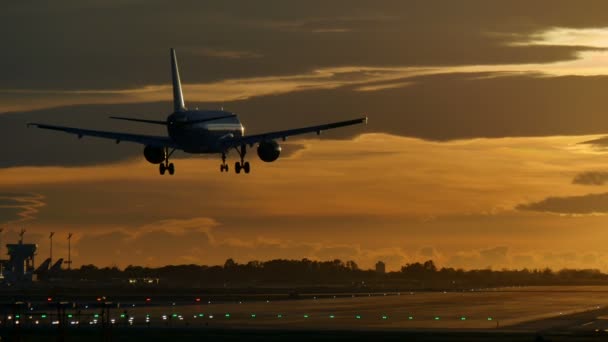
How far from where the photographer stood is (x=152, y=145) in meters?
130

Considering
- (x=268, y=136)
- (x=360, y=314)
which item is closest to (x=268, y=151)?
(x=268, y=136)

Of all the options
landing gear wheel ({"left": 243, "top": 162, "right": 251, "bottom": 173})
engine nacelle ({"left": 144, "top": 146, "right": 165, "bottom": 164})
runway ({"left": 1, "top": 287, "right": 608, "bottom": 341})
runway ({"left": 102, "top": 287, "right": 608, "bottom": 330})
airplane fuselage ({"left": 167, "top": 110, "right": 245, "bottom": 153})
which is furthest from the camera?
engine nacelle ({"left": 144, "top": 146, "right": 165, "bottom": 164})

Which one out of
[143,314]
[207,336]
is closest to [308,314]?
[143,314]

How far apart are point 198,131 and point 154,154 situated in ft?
18.4

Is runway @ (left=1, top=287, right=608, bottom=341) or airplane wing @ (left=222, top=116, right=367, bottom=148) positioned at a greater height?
airplane wing @ (left=222, top=116, right=367, bottom=148)

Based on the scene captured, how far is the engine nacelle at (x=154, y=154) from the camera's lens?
130m

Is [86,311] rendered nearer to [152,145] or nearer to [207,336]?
[152,145]

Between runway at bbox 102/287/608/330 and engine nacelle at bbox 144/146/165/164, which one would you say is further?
engine nacelle at bbox 144/146/165/164

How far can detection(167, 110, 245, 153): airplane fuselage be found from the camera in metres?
128

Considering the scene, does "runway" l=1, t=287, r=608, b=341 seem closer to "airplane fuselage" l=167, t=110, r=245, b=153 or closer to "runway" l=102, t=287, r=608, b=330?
"runway" l=102, t=287, r=608, b=330

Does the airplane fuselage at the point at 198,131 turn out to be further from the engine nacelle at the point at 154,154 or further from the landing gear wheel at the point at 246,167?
the landing gear wheel at the point at 246,167

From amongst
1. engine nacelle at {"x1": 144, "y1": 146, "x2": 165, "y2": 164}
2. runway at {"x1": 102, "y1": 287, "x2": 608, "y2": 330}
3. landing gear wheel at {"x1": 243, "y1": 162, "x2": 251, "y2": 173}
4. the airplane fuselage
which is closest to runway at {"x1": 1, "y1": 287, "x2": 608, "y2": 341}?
runway at {"x1": 102, "y1": 287, "x2": 608, "y2": 330}

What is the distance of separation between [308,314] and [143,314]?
60.9ft

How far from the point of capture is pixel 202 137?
420 ft
